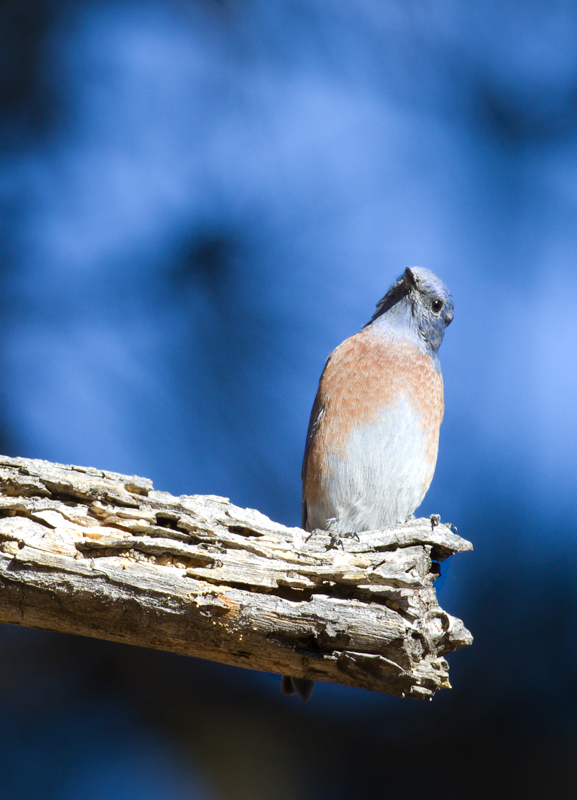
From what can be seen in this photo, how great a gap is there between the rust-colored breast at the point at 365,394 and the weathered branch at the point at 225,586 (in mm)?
911

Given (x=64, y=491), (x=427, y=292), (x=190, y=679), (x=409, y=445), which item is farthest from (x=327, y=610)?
(x=190, y=679)

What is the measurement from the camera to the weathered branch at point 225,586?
163 centimetres

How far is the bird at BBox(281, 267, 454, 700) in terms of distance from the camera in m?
2.76

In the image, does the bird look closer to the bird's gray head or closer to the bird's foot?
the bird's gray head

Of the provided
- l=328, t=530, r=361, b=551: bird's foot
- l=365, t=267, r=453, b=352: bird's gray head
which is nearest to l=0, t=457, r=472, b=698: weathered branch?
l=328, t=530, r=361, b=551: bird's foot

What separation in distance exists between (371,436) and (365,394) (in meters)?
0.19

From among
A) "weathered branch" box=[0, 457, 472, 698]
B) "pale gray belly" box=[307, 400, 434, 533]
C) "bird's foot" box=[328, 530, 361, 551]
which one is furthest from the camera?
"pale gray belly" box=[307, 400, 434, 533]

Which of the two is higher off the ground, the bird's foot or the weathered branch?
the bird's foot

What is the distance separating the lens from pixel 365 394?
2801 millimetres

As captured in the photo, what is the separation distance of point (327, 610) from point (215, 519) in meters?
0.46

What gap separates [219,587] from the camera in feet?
5.65

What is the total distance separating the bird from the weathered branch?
86 cm

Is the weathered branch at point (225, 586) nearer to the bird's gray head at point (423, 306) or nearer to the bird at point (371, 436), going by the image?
the bird at point (371, 436)

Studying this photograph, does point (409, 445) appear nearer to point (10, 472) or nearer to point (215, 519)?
point (215, 519)
